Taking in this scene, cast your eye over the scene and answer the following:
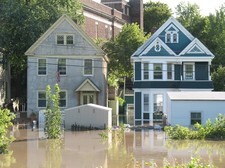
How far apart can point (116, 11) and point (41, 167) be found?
6383cm

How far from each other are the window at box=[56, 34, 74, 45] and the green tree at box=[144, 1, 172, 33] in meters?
41.4

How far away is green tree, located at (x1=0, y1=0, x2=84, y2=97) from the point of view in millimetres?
51844

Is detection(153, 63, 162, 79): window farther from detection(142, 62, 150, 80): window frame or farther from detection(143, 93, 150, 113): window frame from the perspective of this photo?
detection(143, 93, 150, 113): window frame

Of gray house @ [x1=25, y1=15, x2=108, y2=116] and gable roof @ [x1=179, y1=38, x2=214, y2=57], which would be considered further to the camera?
gray house @ [x1=25, y1=15, x2=108, y2=116]

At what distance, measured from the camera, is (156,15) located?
8825cm

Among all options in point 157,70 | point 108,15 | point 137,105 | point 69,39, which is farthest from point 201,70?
point 108,15

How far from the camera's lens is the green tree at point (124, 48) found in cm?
5644

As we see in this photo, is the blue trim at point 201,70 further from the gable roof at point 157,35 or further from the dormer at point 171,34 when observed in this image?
the dormer at point 171,34

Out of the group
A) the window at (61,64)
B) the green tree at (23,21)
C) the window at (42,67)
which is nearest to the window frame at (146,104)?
the window at (61,64)

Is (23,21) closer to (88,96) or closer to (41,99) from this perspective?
(41,99)

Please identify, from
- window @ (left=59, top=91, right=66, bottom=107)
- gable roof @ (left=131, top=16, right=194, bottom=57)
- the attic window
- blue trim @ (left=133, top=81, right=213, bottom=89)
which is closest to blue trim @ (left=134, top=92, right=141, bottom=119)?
blue trim @ (left=133, top=81, right=213, bottom=89)

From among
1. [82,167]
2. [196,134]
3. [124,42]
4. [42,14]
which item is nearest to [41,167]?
[82,167]

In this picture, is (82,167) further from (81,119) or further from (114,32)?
(114,32)

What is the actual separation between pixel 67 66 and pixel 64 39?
2.47 meters
